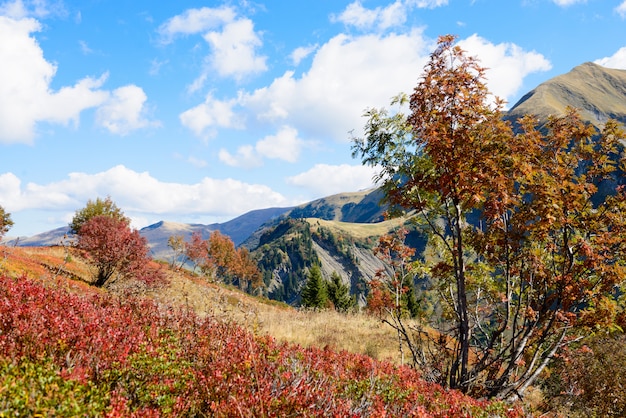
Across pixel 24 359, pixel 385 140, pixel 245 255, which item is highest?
pixel 385 140

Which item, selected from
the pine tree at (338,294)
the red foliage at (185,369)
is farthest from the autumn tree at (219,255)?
the red foliage at (185,369)

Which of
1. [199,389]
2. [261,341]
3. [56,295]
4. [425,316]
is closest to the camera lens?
[199,389]

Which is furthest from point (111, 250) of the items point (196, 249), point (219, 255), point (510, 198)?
point (219, 255)

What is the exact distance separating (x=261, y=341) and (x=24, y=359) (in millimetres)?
3005

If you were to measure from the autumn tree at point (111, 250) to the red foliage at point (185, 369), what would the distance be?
16.4m

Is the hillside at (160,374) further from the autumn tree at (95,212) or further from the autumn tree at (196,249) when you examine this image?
the autumn tree at (196,249)

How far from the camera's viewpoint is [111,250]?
66.4ft

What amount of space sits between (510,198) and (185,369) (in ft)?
20.3

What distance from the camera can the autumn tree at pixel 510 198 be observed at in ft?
23.6

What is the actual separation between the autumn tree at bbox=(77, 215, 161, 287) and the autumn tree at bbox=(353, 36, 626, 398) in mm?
17149

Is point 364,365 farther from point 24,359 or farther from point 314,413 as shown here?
point 24,359

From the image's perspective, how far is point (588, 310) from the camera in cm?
754

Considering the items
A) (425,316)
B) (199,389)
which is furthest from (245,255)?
(199,389)

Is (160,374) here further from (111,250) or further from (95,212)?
(95,212)
